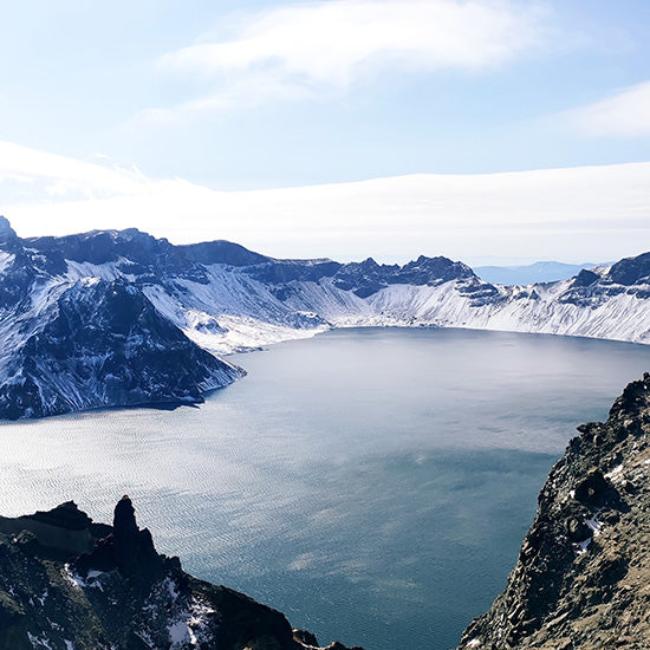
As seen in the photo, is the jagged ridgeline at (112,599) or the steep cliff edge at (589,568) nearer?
the steep cliff edge at (589,568)

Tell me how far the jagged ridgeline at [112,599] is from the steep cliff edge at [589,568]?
25.7 metres

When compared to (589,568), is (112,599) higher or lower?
lower

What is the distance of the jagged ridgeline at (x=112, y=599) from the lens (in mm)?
88938

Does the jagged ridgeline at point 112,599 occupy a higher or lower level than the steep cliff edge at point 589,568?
lower

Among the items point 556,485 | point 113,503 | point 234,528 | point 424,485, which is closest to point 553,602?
point 556,485

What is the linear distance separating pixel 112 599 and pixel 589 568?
209 ft

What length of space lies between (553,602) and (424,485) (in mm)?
108694

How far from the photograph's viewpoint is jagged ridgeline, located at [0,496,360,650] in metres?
88.9

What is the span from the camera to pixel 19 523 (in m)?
105

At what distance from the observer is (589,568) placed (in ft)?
291

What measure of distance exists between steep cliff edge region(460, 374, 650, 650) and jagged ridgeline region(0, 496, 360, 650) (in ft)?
84.4

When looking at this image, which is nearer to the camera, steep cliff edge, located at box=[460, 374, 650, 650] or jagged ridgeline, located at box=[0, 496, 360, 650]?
steep cliff edge, located at box=[460, 374, 650, 650]

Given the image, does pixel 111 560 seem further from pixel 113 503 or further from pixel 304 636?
pixel 113 503

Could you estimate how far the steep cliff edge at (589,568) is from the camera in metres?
77.8
